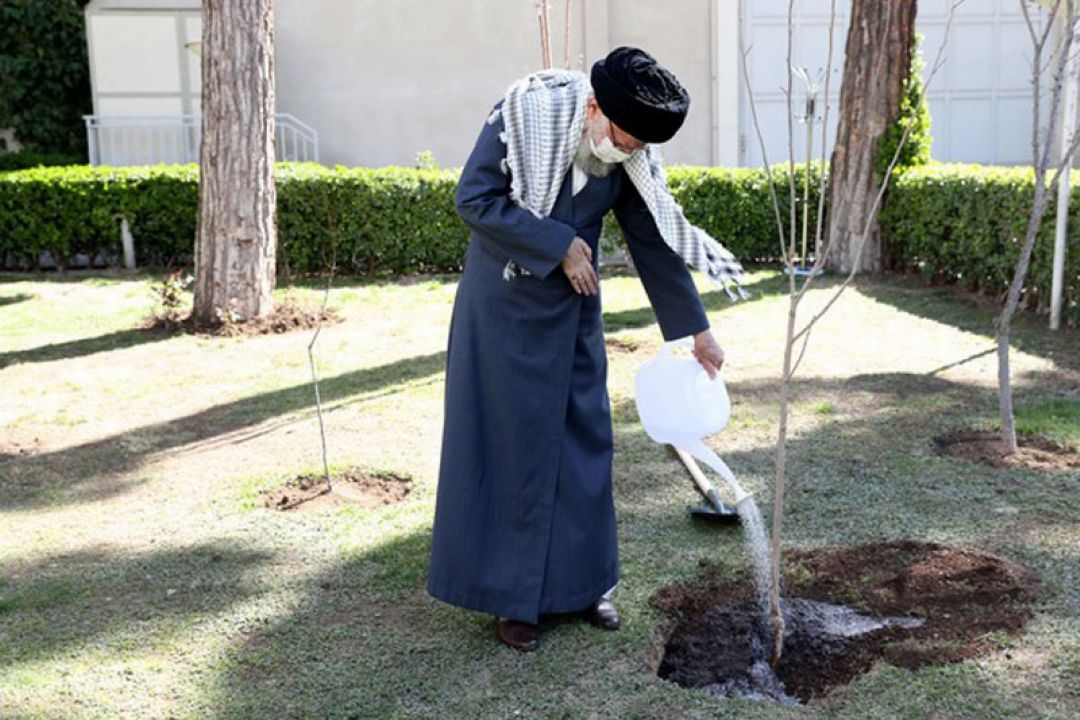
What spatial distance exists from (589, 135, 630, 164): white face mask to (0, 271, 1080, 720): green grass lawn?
1.36 m

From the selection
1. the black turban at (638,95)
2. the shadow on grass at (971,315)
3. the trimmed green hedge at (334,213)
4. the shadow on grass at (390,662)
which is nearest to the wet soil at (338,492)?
the shadow on grass at (390,662)

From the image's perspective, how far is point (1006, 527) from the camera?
4.11m

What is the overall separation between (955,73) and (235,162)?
11.7m

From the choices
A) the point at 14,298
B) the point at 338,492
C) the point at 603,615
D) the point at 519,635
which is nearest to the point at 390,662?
the point at 519,635

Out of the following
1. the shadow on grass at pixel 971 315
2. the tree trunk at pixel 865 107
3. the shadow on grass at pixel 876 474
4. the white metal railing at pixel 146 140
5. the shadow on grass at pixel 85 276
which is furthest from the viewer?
the white metal railing at pixel 146 140

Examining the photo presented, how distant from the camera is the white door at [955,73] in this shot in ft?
51.6

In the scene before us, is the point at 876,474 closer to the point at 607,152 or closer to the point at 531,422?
the point at 531,422

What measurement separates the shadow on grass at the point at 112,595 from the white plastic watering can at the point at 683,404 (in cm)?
145

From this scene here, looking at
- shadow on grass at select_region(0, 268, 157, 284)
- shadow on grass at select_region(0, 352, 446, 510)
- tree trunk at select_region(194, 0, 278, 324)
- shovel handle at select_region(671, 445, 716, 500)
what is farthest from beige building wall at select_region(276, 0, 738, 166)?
shovel handle at select_region(671, 445, 716, 500)

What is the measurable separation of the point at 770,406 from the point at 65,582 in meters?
3.55

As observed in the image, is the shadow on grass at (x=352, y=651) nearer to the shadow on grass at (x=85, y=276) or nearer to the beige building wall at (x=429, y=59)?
the shadow on grass at (x=85, y=276)

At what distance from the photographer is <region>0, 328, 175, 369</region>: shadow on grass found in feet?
25.5

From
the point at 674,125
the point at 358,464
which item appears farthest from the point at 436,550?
the point at 358,464

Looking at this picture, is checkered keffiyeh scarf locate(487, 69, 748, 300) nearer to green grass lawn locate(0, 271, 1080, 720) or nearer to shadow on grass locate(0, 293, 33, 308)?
green grass lawn locate(0, 271, 1080, 720)
